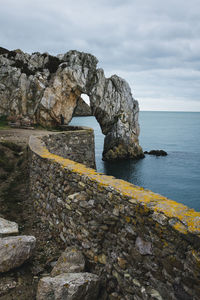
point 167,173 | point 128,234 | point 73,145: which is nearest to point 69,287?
point 128,234

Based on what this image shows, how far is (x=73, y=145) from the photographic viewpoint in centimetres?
1802

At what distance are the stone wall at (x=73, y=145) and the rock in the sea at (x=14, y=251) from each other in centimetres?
976

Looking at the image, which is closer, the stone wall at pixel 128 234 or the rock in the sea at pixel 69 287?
the stone wall at pixel 128 234

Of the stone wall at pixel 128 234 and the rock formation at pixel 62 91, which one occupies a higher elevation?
the rock formation at pixel 62 91

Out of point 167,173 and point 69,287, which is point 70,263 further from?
point 167,173

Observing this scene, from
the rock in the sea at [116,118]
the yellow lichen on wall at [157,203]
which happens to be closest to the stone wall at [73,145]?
the yellow lichen on wall at [157,203]

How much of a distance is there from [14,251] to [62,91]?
120ft

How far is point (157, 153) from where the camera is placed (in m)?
54.6

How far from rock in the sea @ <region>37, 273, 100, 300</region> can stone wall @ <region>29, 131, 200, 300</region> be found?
0.48 metres

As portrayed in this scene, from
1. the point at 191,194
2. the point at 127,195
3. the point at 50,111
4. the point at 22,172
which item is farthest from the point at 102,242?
the point at 50,111

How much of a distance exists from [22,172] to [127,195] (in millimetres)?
8900

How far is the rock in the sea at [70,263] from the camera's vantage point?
4738 millimetres

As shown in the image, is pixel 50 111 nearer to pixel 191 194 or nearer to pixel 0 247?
pixel 191 194

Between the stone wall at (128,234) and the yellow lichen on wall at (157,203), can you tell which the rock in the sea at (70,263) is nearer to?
the stone wall at (128,234)
